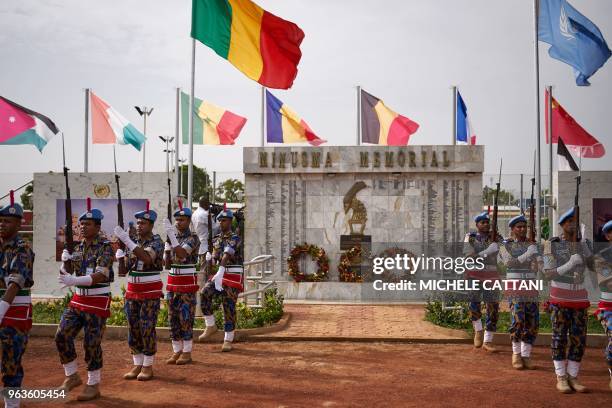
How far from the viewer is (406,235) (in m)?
16.0

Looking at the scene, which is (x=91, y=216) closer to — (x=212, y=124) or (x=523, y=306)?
(x=523, y=306)

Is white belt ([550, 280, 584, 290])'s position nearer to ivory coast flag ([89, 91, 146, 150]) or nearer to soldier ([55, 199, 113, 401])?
soldier ([55, 199, 113, 401])

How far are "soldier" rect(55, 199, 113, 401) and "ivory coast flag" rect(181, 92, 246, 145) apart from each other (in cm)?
1095

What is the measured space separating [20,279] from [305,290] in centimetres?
1066

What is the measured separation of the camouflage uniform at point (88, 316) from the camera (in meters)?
6.43

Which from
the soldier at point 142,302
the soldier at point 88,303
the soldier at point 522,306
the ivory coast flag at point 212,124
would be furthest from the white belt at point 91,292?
the ivory coast flag at point 212,124

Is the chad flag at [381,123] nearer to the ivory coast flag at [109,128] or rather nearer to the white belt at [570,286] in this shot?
the ivory coast flag at [109,128]

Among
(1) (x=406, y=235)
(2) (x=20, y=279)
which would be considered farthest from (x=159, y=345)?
(1) (x=406, y=235)

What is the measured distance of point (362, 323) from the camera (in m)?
11.8

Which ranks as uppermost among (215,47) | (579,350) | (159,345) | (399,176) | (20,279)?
(215,47)

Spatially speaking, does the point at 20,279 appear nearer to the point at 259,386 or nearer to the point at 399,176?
the point at 259,386

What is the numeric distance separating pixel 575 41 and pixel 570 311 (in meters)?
8.67

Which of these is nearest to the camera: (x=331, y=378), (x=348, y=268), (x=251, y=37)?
(x=331, y=378)

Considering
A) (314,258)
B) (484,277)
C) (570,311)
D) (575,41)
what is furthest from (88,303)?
(575,41)
